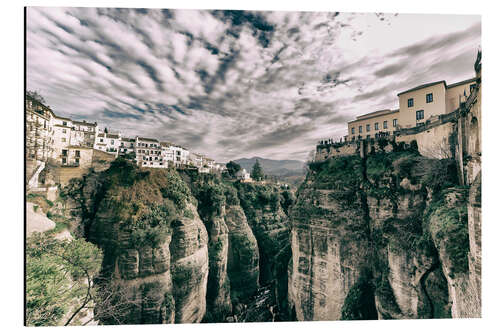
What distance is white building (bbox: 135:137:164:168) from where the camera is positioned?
487 cm

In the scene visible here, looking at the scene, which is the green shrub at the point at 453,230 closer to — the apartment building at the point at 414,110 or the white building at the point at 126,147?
the apartment building at the point at 414,110

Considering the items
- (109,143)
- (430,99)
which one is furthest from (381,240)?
(109,143)

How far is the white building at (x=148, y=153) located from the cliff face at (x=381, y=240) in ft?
14.9

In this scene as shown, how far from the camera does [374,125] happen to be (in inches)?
189

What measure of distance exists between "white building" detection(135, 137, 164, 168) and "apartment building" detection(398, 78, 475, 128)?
577cm

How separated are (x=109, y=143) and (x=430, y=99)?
719 cm

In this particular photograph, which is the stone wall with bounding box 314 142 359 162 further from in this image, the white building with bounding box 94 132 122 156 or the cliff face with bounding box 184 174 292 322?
the white building with bounding box 94 132 122 156

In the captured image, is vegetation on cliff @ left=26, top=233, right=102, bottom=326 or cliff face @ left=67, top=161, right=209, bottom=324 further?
cliff face @ left=67, top=161, right=209, bottom=324

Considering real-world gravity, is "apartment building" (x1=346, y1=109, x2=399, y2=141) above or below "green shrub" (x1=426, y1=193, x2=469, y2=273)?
above

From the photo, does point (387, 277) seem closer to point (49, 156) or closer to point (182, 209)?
point (182, 209)

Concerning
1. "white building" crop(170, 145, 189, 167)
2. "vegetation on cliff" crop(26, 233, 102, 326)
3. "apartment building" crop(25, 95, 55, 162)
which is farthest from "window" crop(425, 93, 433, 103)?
"apartment building" crop(25, 95, 55, 162)

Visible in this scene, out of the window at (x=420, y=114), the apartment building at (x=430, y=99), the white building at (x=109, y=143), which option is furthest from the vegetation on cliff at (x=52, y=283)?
the window at (x=420, y=114)

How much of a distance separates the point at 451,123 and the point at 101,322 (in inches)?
318

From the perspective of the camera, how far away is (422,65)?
402 centimetres
